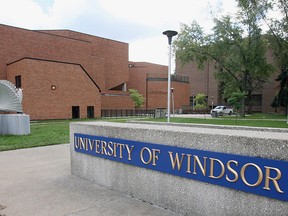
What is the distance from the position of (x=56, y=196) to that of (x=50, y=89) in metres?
29.0

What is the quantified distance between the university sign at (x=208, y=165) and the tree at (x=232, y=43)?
95.4 feet

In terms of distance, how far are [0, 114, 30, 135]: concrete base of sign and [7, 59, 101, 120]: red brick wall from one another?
15.8 meters

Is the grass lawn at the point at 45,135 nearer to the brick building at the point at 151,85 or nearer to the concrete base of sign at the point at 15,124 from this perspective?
A: the concrete base of sign at the point at 15,124

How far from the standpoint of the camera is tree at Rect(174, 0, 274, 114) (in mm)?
29922

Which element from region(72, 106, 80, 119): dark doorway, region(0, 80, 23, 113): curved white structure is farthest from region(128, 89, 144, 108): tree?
region(0, 80, 23, 113): curved white structure

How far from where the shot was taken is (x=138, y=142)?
14.2 feet

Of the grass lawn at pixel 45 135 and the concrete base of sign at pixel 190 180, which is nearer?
the concrete base of sign at pixel 190 180

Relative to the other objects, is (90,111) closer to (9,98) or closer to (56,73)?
(56,73)

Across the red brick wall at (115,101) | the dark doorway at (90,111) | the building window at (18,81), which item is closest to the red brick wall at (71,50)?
the red brick wall at (115,101)

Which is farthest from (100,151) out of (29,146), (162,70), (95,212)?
(162,70)

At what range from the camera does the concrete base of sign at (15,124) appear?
14.1 meters

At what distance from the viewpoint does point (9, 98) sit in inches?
593

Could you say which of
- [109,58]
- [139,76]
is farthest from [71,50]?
[139,76]

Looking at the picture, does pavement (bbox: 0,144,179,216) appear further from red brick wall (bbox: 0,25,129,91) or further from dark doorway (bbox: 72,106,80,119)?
red brick wall (bbox: 0,25,129,91)
